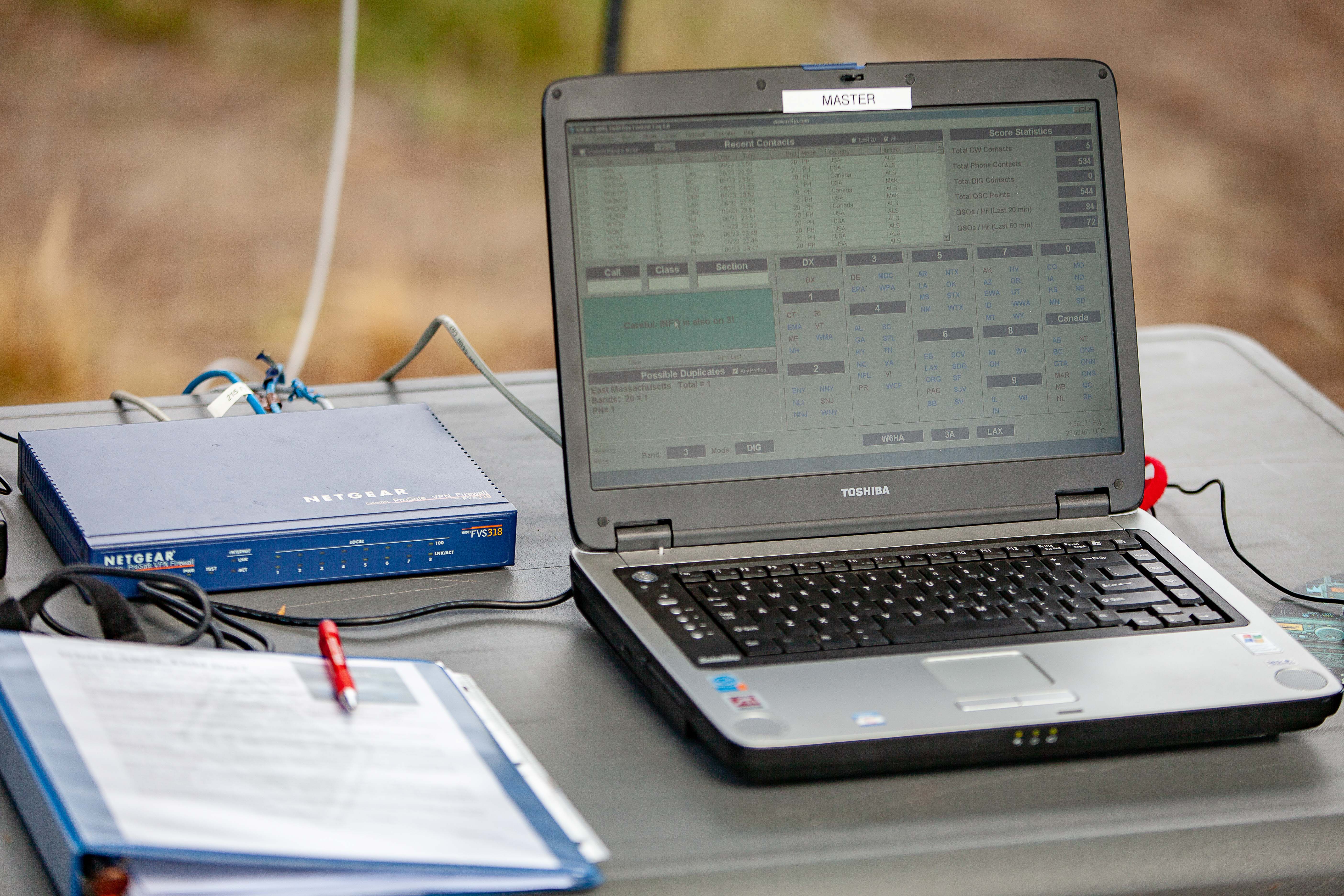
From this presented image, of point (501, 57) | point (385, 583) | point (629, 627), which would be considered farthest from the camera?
point (501, 57)

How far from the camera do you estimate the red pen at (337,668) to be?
0.62m

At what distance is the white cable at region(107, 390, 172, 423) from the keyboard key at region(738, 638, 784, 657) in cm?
58

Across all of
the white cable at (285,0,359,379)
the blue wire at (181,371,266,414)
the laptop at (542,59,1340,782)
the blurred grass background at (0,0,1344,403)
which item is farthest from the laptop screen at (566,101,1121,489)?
the blurred grass background at (0,0,1344,403)

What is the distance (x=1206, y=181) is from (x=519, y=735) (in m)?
3.87

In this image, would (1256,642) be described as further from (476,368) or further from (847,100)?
(476,368)

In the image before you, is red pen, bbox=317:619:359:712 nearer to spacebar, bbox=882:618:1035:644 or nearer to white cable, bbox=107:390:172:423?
spacebar, bbox=882:618:1035:644

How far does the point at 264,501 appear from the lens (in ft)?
2.75

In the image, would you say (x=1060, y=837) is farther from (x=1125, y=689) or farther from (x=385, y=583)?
(x=385, y=583)

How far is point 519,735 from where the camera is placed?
67 centimetres

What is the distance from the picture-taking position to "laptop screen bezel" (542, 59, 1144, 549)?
2.62 feet

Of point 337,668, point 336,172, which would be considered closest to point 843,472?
point 337,668

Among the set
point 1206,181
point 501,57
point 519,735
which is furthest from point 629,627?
point 1206,181

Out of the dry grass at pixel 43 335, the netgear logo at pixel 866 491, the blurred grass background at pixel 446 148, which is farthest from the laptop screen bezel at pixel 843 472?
the blurred grass background at pixel 446 148

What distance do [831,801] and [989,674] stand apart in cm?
12
